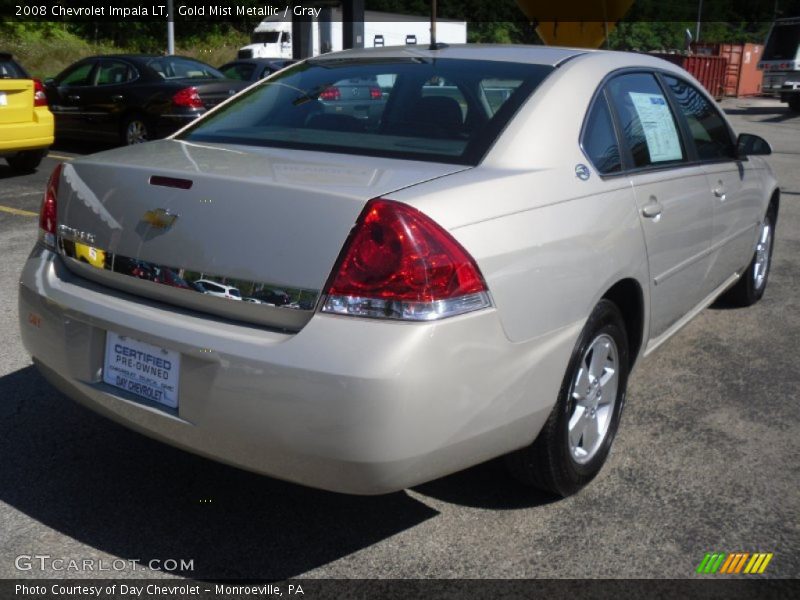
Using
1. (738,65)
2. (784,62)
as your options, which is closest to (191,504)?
(784,62)

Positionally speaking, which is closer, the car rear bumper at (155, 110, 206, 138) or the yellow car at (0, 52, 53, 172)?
the yellow car at (0, 52, 53, 172)

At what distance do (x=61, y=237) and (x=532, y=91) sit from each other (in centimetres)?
167

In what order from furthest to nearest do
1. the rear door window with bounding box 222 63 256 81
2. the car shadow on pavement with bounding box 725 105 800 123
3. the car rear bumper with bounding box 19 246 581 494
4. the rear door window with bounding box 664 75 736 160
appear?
the car shadow on pavement with bounding box 725 105 800 123
the rear door window with bounding box 222 63 256 81
the rear door window with bounding box 664 75 736 160
the car rear bumper with bounding box 19 246 581 494

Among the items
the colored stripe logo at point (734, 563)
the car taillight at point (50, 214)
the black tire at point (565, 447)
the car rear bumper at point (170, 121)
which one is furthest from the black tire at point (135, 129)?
the colored stripe logo at point (734, 563)

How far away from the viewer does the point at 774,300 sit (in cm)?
584

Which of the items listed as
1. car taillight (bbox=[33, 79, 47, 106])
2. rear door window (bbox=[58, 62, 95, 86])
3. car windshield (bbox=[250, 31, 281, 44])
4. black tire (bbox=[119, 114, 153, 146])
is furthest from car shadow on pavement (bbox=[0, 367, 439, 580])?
car windshield (bbox=[250, 31, 281, 44])

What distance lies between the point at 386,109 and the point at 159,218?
1022mm

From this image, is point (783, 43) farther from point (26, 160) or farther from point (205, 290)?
point (205, 290)

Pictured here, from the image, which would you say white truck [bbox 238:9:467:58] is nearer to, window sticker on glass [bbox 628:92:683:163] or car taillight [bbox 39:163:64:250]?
window sticker on glass [bbox 628:92:683:163]

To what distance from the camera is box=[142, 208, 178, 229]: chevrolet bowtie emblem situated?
2.59 m

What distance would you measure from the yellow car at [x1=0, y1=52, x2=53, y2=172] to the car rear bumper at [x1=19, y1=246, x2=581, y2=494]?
7.85m

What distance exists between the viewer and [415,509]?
303cm

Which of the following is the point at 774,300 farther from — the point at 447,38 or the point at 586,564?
the point at 447,38

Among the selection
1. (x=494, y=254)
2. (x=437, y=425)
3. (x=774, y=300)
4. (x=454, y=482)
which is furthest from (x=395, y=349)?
(x=774, y=300)
